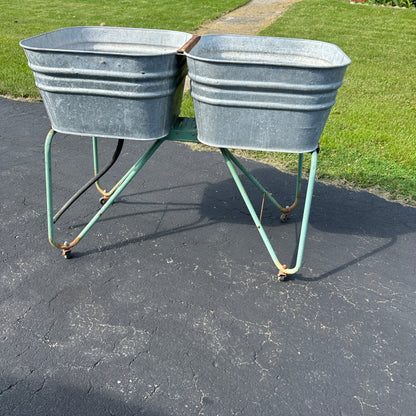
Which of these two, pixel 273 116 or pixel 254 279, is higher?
pixel 273 116

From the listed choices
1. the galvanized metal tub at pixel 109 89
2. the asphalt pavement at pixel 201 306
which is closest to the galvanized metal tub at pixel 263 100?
the galvanized metal tub at pixel 109 89

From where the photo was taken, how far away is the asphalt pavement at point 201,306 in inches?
78.7

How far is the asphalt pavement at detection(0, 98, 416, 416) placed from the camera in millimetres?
1999

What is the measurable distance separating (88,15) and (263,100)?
8784mm

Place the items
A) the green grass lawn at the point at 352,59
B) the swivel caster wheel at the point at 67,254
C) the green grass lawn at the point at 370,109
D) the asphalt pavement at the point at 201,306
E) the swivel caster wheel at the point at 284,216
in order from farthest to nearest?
the green grass lawn at the point at 352,59 → the green grass lawn at the point at 370,109 → the swivel caster wheel at the point at 284,216 → the swivel caster wheel at the point at 67,254 → the asphalt pavement at the point at 201,306

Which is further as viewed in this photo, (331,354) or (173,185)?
(173,185)

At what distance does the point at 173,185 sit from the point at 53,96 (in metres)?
1.47

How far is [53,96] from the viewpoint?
7.59ft

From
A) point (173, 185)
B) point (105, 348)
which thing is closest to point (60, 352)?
point (105, 348)

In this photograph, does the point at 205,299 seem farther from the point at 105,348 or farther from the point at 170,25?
the point at 170,25

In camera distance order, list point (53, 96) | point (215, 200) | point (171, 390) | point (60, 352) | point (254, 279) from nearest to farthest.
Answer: point (171, 390) < point (60, 352) < point (53, 96) < point (254, 279) < point (215, 200)

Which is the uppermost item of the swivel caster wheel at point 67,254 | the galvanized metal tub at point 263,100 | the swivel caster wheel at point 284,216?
the galvanized metal tub at point 263,100

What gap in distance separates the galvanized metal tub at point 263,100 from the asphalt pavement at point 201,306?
83cm

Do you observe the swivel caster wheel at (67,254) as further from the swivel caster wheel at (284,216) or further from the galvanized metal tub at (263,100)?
the swivel caster wheel at (284,216)
